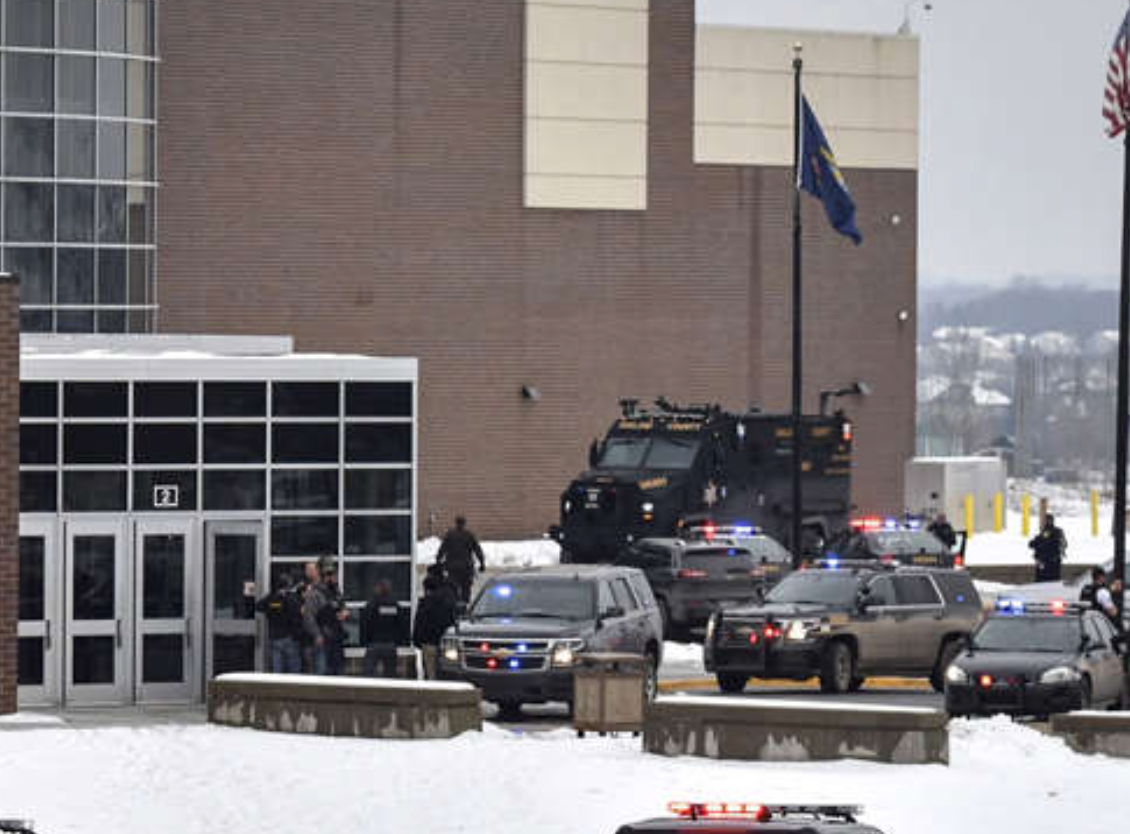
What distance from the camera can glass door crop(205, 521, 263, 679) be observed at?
35.7 m

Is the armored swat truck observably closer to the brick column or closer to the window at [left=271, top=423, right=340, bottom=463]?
the window at [left=271, top=423, right=340, bottom=463]

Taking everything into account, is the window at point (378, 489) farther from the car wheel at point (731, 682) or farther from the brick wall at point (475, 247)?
the brick wall at point (475, 247)

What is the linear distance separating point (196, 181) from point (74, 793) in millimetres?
44679

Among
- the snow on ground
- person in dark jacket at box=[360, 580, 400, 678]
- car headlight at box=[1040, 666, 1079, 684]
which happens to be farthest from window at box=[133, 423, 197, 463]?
car headlight at box=[1040, 666, 1079, 684]

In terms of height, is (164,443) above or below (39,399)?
below

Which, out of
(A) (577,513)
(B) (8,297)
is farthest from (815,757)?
(A) (577,513)

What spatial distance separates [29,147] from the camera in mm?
64938

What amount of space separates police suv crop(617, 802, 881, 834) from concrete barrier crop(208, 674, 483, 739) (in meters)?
15.5

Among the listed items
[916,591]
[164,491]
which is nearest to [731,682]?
[916,591]

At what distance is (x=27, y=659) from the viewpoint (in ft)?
114

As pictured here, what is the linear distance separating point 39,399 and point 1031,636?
1212 cm

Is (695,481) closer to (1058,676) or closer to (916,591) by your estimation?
(916,591)

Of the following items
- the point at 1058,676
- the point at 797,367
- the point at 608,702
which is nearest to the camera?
the point at 608,702

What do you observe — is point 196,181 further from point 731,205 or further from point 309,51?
point 731,205
